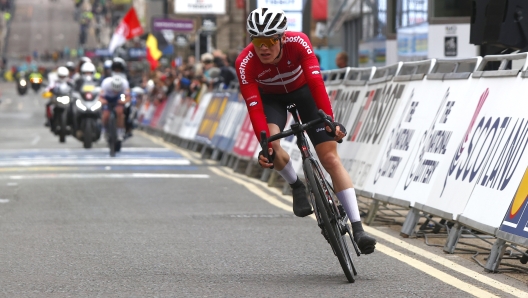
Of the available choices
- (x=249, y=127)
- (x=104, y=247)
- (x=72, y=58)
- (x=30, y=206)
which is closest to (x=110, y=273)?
(x=104, y=247)

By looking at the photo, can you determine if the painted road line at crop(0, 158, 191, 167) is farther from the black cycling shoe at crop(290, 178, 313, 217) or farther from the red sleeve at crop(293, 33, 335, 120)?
the red sleeve at crop(293, 33, 335, 120)

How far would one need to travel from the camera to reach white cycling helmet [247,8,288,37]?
8.15 m

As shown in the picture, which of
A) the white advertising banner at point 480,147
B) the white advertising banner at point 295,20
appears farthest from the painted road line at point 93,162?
the white advertising banner at point 480,147

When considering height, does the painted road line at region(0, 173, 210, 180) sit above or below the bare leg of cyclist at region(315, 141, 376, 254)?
below

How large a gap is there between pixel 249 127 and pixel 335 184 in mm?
10570

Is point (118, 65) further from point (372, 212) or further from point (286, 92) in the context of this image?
point (286, 92)

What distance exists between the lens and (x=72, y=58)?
157m

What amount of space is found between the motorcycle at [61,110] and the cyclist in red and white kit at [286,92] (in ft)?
66.4

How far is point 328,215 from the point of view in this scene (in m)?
8.18

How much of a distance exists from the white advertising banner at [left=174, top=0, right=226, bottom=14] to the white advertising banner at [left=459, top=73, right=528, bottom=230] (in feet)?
131

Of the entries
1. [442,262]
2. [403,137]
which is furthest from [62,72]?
[442,262]

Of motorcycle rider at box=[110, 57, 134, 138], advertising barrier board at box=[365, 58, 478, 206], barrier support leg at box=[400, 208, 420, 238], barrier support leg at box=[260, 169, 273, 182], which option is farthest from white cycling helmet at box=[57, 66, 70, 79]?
barrier support leg at box=[400, 208, 420, 238]

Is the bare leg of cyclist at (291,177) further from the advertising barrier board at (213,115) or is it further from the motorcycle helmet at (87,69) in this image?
the motorcycle helmet at (87,69)

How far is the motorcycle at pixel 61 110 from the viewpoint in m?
28.7
